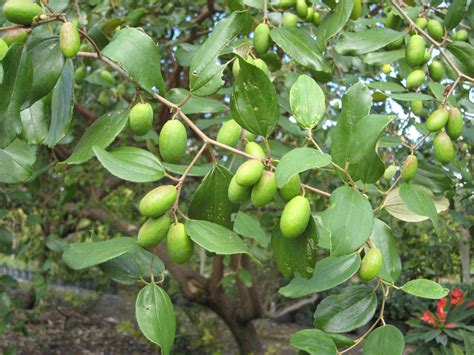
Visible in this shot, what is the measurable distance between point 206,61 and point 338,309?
472mm

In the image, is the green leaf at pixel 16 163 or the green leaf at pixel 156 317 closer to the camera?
the green leaf at pixel 156 317

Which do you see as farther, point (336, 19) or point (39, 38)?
point (336, 19)

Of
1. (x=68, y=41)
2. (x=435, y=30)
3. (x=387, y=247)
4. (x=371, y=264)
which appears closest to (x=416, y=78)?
(x=435, y=30)

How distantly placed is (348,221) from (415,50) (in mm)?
532

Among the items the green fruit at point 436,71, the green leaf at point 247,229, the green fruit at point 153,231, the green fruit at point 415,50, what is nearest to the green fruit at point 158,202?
the green fruit at point 153,231

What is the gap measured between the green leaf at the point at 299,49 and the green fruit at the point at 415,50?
0.20m

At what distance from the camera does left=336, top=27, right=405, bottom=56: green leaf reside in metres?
1.07

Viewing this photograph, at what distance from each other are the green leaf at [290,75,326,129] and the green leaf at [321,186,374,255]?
12 cm

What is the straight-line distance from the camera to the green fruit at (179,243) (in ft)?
2.31

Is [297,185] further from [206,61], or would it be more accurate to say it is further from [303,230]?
[206,61]

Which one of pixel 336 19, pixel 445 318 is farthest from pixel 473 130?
pixel 445 318

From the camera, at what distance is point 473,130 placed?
1.47 meters

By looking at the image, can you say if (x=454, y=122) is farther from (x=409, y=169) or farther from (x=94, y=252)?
(x=94, y=252)

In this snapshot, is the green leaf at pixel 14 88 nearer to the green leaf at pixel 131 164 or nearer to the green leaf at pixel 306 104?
the green leaf at pixel 131 164
